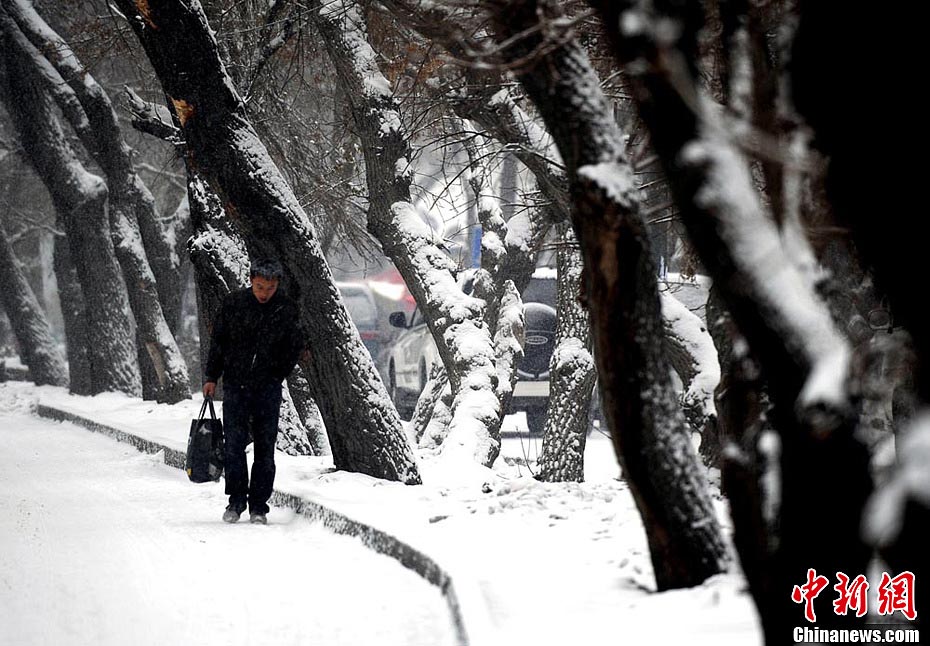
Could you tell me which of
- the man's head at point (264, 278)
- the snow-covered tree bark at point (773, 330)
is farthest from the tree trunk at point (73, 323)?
the snow-covered tree bark at point (773, 330)

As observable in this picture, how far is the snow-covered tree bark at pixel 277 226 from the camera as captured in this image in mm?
11000

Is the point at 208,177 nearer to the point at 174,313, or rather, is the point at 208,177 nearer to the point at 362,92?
the point at 362,92

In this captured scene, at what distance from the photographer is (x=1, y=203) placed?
101 ft

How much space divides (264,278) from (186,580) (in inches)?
106

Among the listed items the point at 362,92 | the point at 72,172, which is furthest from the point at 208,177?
the point at 72,172

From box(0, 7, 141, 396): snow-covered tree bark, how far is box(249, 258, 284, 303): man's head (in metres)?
13.5

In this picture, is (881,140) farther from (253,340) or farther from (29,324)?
(29,324)

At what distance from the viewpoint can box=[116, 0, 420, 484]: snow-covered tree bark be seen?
36.1ft

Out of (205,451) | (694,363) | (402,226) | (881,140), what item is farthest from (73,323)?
(881,140)

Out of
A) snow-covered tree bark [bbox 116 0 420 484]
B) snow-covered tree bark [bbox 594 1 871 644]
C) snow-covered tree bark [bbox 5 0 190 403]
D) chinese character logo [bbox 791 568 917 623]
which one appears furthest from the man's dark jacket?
snow-covered tree bark [bbox 5 0 190 403]

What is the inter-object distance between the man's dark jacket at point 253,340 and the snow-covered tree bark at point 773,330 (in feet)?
18.4

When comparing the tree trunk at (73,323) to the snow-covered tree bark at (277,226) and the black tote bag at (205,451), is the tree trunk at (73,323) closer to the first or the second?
the snow-covered tree bark at (277,226)

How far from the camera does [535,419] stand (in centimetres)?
2016

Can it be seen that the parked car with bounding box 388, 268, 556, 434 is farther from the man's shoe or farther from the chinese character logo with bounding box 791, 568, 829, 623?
the chinese character logo with bounding box 791, 568, 829, 623
